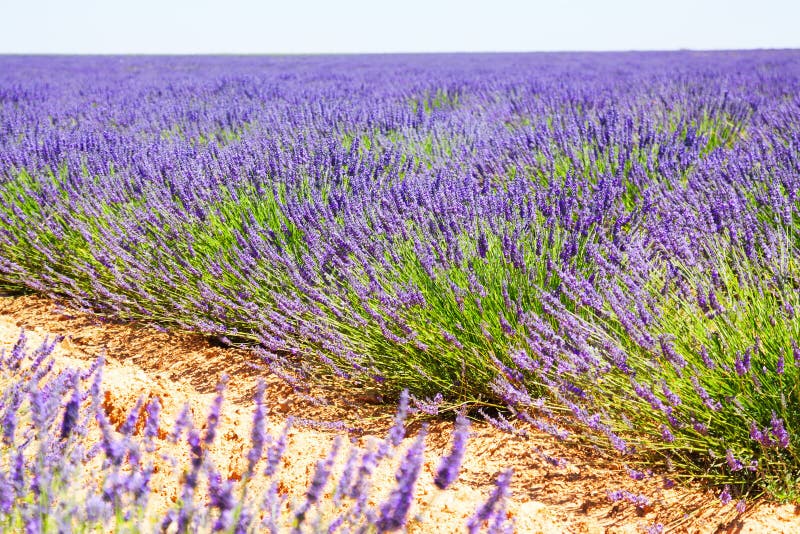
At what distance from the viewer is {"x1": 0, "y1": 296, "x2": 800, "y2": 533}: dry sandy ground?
170 centimetres

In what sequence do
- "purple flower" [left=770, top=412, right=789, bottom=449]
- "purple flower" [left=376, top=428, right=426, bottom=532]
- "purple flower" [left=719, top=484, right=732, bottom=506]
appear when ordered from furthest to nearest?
"purple flower" [left=719, top=484, right=732, bottom=506] < "purple flower" [left=770, top=412, right=789, bottom=449] < "purple flower" [left=376, top=428, right=426, bottom=532]

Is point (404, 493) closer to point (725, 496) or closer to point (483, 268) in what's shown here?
point (725, 496)

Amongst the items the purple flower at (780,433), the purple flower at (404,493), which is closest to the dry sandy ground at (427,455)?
the purple flower at (780,433)

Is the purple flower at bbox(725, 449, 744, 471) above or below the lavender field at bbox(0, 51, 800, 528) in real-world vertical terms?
below

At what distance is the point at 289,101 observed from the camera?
25.7 ft

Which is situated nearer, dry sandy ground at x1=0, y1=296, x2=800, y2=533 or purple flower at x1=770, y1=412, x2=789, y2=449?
purple flower at x1=770, y1=412, x2=789, y2=449

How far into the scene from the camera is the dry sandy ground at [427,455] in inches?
67.0

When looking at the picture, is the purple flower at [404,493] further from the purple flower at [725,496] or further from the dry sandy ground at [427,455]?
the purple flower at [725,496]

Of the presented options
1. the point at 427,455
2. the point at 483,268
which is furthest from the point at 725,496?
the point at 483,268

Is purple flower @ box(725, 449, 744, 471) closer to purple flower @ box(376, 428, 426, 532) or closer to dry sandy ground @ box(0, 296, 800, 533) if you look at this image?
dry sandy ground @ box(0, 296, 800, 533)

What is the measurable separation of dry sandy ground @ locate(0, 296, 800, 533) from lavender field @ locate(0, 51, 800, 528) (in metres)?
0.08

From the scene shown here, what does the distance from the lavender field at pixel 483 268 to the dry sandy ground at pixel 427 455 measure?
0.08 m

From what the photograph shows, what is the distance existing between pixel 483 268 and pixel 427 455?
69 cm

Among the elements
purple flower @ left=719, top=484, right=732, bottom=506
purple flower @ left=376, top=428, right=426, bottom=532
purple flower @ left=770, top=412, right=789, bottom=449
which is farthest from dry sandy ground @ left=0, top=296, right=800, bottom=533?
purple flower @ left=376, top=428, right=426, bottom=532
